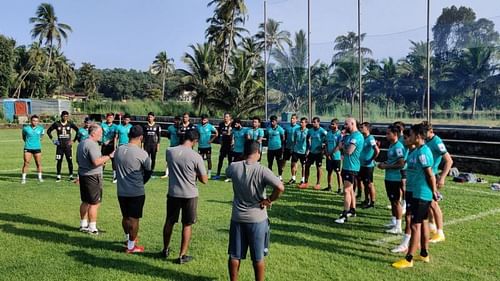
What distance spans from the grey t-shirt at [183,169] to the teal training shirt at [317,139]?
642 cm

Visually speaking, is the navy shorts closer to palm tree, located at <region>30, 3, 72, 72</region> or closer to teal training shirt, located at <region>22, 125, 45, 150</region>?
teal training shirt, located at <region>22, 125, 45, 150</region>

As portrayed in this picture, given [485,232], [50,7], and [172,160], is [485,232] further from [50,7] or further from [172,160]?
[50,7]

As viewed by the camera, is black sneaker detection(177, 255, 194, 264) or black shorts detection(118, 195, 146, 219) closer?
black sneaker detection(177, 255, 194, 264)

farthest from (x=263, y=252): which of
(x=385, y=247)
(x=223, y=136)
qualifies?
(x=223, y=136)

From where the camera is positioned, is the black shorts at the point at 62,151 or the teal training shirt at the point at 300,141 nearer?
the teal training shirt at the point at 300,141

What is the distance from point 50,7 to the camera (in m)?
56.0

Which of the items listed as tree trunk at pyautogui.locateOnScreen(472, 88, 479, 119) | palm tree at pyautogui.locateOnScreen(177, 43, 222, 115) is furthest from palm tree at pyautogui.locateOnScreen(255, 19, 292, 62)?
tree trunk at pyautogui.locateOnScreen(472, 88, 479, 119)

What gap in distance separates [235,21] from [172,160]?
35.5 metres

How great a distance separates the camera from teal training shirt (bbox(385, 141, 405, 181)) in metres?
7.15

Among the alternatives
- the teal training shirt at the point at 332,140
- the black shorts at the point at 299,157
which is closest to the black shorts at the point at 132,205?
the teal training shirt at the point at 332,140

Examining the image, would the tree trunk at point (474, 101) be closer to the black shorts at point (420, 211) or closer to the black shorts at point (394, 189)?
the black shorts at point (394, 189)

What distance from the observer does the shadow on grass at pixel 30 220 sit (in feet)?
26.1

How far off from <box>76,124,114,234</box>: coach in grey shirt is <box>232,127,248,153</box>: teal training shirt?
586cm

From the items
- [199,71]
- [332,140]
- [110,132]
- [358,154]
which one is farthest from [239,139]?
[199,71]
